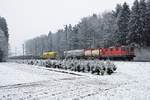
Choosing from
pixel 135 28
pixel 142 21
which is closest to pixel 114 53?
pixel 135 28

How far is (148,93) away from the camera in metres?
11.7

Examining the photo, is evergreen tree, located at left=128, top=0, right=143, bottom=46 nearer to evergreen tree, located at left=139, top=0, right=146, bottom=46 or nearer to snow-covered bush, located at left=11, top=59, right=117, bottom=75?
evergreen tree, located at left=139, top=0, right=146, bottom=46

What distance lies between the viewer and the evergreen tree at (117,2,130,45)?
54344 millimetres

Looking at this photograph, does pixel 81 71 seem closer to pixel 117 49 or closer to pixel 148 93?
pixel 148 93

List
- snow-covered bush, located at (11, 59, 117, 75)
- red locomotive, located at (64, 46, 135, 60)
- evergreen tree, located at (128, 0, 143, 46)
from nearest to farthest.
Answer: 1. snow-covered bush, located at (11, 59, 117, 75)
2. red locomotive, located at (64, 46, 135, 60)
3. evergreen tree, located at (128, 0, 143, 46)

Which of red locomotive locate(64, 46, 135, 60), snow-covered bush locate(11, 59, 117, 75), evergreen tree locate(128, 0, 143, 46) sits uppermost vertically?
evergreen tree locate(128, 0, 143, 46)

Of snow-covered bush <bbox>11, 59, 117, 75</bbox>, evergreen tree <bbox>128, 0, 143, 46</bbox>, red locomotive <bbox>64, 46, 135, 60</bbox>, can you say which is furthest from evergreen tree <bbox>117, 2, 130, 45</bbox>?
snow-covered bush <bbox>11, 59, 117, 75</bbox>

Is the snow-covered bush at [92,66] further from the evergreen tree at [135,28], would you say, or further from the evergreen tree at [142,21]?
the evergreen tree at [142,21]

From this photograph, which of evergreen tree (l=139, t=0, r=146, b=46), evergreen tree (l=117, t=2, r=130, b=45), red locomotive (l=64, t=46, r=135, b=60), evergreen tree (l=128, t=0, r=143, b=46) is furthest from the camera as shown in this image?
evergreen tree (l=117, t=2, r=130, b=45)

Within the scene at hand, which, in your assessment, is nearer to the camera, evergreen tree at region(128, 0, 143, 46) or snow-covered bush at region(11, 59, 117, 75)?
snow-covered bush at region(11, 59, 117, 75)

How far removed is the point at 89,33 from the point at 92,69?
5617cm

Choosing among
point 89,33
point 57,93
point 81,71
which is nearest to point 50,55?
point 89,33

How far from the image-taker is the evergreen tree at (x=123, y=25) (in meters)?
54.3

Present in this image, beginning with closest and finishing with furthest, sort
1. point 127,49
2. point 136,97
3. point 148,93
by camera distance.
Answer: point 136,97 < point 148,93 < point 127,49
